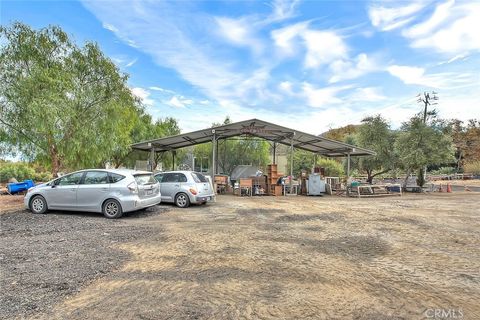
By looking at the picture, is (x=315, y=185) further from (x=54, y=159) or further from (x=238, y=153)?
(x=54, y=159)

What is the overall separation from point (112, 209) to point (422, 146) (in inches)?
818

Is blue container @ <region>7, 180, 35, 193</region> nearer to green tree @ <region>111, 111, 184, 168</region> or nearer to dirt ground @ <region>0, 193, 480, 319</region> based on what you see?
green tree @ <region>111, 111, 184, 168</region>

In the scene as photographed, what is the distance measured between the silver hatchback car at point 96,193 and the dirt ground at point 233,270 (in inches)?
26.4

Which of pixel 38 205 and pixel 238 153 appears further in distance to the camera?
pixel 238 153

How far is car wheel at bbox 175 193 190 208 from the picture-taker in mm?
12055

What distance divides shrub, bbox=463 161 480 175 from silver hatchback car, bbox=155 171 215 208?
1687 inches

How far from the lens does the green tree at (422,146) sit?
2161 cm

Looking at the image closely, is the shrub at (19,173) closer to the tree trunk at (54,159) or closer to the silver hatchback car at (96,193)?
the tree trunk at (54,159)

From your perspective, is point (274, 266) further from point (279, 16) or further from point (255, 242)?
point (279, 16)

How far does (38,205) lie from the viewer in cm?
962

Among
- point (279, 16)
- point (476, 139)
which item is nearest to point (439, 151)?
point (279, 16)

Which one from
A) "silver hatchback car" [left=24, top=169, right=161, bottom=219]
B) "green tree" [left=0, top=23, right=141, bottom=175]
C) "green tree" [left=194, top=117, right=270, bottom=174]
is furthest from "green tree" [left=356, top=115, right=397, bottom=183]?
"silver hatchback car" [left=24, top=169, right=161, bottom=219]

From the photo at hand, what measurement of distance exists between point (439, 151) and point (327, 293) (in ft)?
71.2

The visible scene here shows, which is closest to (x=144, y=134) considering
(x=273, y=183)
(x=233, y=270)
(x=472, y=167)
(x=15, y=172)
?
(x=273, y=183)
